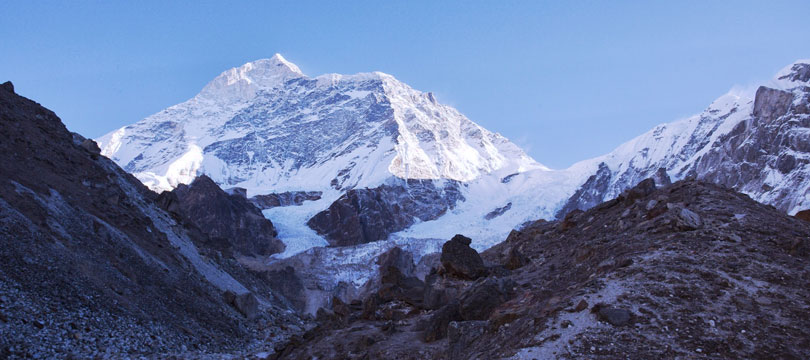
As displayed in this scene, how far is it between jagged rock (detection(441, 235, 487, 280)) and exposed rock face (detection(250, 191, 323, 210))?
6145 inches

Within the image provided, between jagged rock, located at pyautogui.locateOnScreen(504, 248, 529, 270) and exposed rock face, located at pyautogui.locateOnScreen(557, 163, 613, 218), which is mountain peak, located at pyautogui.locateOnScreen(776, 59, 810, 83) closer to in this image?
exposed rock face, located at pyautogui.locateOnScreen(557, 163, 613, 218)

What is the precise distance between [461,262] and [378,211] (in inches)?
5816

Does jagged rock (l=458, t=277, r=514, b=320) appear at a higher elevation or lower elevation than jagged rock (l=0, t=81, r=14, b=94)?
lower

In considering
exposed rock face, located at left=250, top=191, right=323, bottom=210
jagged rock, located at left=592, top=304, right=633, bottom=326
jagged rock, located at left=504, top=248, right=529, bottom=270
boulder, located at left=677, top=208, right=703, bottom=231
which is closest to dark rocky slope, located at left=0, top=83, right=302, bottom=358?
jagged rock, located at left=504, top=248, right=529, bottom=270

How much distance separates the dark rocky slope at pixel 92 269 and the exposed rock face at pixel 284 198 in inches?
5364

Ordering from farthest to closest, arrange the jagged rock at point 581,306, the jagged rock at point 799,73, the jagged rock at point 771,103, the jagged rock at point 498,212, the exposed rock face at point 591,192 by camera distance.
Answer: the jagged rock at point 498,212 → the exposed rock face at point 591,192 → the jagged rock at point 799,73 → the jagged rock at point 771,103 → the jagged rock at point 581,306

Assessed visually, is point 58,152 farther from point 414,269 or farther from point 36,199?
point 414,269

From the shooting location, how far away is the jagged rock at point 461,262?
808 inches

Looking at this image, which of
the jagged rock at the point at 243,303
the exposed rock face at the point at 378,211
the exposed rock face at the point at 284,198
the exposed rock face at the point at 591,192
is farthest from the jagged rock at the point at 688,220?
the exposed rock face at the point at 284,198

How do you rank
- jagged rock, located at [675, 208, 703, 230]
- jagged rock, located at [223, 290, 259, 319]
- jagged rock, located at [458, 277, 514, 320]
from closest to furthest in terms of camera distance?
jagged rock, located at [675, 208, 703, 230]
jagged rock, located at [458, 277, 514, 320]
jagged rock, located at [223, 290, 259, 319]

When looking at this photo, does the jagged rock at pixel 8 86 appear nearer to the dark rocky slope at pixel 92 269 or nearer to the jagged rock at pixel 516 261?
the dark rocky slope at pixel 92 269

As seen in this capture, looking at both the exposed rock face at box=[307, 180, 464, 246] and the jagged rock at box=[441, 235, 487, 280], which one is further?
the exposed rock face at box=[307, 180, 464, 246]

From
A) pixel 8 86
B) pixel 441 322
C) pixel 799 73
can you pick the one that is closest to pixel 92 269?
pixel 441 322

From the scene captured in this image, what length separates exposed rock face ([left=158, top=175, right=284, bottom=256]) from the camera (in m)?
132
